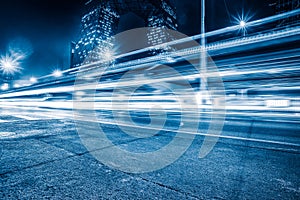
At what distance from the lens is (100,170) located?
167 centimetres

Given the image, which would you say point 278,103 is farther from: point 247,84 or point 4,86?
point 4,86

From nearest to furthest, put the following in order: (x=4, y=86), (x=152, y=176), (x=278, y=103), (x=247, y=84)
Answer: (x=152, y=176) < (x=278, y=103) < (x=247, y=84) < (x=4, y=86)

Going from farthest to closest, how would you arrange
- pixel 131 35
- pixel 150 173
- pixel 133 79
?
pixel 131 35 < pixel 133 79 < pixel 150 173

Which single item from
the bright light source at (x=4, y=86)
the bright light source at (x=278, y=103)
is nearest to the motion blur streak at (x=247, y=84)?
the bright light source at (x=278, y=103)

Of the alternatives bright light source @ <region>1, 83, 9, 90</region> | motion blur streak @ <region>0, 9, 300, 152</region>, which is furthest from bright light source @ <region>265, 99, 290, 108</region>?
bright light source @ <region>1, 83, 9, 90</region>

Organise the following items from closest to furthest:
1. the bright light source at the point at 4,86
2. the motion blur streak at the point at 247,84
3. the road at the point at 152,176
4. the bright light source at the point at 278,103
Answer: the road at the point at 152,176 → the motion blur streak at the point at 247,84 → the bright light source at the point at 278,103 → the bright light source at the point at 4,86

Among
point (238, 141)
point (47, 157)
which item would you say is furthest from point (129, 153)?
point (238, 141)

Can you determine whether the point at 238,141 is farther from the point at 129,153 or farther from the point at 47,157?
the point at 47,157

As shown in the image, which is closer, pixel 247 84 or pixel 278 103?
pixel 278 103

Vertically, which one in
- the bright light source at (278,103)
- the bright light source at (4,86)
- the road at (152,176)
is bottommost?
the road at (152,176)

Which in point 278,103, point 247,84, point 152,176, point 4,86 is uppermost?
point 4,86

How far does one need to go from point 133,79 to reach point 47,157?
19.6ft

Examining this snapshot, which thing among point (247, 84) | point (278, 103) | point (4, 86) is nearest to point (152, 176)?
point (278, 103)

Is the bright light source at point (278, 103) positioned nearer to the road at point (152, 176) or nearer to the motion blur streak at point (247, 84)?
the motion blur streak at point (247, 84)
